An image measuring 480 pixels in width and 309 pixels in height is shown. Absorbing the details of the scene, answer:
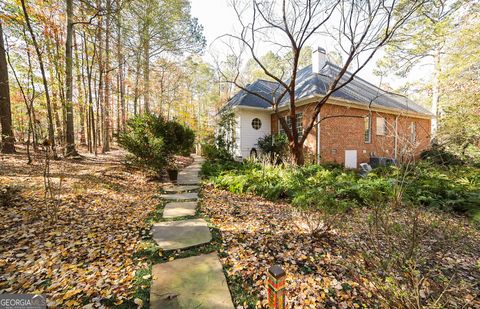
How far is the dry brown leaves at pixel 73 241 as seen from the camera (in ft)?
6.01

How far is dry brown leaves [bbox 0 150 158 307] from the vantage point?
183 cm

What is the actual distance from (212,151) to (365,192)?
21.5ft

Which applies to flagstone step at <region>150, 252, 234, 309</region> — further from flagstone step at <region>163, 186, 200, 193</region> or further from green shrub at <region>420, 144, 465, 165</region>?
green shrub at <region>420, 144, 465, 165</region>

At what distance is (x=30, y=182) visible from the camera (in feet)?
14.1

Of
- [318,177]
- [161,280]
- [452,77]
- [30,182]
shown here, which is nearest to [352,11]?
[318,177]

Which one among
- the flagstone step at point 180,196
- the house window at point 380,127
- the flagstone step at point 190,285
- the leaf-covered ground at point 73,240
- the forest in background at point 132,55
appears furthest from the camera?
the house window at point 380,127

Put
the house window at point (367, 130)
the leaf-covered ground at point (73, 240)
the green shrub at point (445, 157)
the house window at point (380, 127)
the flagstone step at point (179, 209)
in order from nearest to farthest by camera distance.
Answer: the leaf-covered ground at point (73, 240)
the flagstone step at point (179, 209)
the green shrub at point (445, 157)
the house window at point (367, 130)
the house window at point (380, 127)

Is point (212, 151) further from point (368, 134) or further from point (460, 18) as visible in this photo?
point (460, 18)

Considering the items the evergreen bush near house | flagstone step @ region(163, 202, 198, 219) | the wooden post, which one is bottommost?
flagstone step @ region(163, 202, 198, 219)

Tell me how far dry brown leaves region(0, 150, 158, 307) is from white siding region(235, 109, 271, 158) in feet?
23.5

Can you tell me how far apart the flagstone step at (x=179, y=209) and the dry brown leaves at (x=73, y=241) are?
344 millimetres

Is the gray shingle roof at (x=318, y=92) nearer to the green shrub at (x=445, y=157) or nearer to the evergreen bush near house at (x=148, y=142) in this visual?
the green shrub at (x=445, y=157)

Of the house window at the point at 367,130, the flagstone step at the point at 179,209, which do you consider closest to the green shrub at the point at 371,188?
the flagstone step at the point at 179,209

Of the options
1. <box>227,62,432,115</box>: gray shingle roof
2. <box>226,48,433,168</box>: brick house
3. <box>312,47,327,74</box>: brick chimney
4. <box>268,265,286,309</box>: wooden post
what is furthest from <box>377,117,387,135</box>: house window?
<box>268,265,286,309</box>: wooden post
